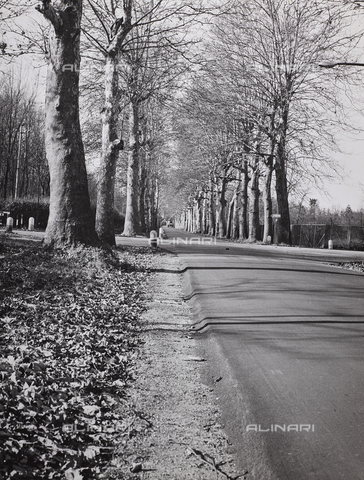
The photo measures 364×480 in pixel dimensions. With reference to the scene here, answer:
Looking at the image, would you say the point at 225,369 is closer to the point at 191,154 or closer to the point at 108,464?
the point at 108,464

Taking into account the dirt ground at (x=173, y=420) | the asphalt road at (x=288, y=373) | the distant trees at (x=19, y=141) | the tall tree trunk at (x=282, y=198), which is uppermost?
the distant trees at (x=19, y=141)

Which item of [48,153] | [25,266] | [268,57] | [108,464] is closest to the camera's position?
[108,464]

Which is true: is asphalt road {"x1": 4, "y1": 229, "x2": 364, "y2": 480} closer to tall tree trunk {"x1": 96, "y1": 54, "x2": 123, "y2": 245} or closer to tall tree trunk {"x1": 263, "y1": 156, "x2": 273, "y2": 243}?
tall tree trunk {"x1": 96, "y1": 54, "x2": 123, "y2": 245}

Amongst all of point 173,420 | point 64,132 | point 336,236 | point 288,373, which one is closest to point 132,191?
point 64,132

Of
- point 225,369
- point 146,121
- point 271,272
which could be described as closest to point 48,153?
point 271,272

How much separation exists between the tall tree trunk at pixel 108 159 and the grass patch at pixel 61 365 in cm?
590

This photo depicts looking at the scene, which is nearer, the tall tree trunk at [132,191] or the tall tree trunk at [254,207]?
the tall tree trunk at [132,191]

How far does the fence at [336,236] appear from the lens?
109ft

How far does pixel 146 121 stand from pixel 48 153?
19.0m

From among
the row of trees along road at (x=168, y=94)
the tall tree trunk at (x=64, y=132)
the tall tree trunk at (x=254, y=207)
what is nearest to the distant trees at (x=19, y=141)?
the row of trees along road at (x=168, y=94)

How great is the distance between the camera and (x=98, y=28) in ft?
56.7

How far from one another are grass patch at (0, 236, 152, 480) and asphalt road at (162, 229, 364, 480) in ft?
3.10

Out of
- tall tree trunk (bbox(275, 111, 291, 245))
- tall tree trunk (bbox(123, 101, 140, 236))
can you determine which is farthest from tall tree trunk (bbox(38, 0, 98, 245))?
tall tree trunk (bbox(275, 111, 291, 245))

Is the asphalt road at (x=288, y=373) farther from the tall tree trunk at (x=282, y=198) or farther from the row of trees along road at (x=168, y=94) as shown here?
the tall tree trunk at (x=282, y=198)
